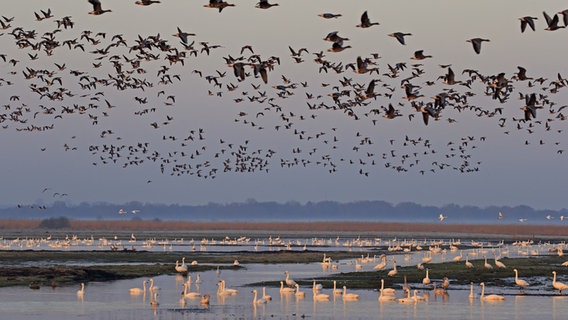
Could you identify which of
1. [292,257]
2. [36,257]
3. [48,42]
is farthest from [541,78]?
[36,257]

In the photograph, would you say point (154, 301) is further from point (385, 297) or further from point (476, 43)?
point (476, 43)

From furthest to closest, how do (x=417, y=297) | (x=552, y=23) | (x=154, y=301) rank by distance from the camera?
(x=417, y=297) → (x=154, y=301) → (x=552, y=23)

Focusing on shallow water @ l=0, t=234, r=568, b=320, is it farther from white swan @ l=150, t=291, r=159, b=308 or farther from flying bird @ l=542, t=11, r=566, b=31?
Answer: flying bird @ l=542, t=11, r=566, b=31

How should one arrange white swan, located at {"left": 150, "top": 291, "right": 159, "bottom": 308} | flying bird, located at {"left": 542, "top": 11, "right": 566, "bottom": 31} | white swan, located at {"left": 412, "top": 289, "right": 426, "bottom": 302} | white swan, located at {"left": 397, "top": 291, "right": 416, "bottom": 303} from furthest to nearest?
white swan, located at {"left": 397, "top": 291, "right": 416, "bottom": 303}
white swan, located at {"left": 412, "top": 289, "right": 426, "bottom": 302}
white swan, located at {"left": 150, "top": 291, "right": 159, "bottom": 308}
flying bird, located at {"left": 542, "top": 11, "right": 566, "bottom": 31}

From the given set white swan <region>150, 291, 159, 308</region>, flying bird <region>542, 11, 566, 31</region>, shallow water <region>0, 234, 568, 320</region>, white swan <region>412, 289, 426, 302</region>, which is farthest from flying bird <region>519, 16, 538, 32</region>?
white swan <region>150, 291, 159, 308</region>

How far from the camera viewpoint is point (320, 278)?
6738cm

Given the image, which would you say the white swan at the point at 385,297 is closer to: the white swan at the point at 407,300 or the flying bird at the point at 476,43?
the white swan at the point at 407,300

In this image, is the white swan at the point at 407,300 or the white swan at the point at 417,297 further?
the white swan at the point at 407,300

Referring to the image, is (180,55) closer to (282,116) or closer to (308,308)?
(308,308)

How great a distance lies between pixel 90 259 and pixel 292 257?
57.6ft

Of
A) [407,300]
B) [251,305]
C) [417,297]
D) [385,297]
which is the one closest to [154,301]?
[251,305]

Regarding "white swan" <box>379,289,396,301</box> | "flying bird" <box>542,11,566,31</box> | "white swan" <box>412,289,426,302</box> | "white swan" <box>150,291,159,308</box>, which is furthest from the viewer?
"white swan" <box>379,289,396,301</box>

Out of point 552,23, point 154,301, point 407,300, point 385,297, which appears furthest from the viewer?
point 385,297

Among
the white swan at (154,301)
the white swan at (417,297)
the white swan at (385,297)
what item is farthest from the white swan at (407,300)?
the white swan at (154,301)
